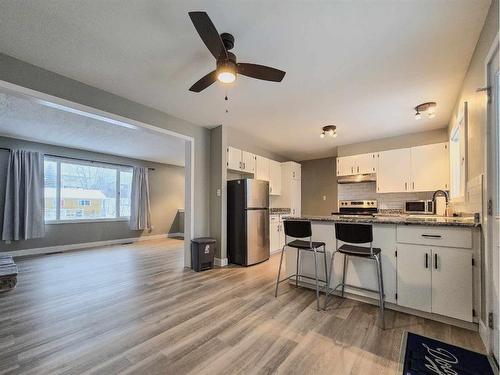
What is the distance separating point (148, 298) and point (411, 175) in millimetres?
4986

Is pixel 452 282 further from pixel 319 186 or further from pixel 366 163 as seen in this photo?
pixel 319 186

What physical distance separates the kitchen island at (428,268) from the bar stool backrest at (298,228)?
0.61 meters

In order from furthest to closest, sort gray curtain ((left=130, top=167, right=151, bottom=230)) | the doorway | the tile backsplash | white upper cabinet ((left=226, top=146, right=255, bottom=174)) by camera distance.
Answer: gray curtain ((left=130, top=167, right=151, bottom=230)), the tile backsplash, white upper cabinet ((left=226, top=146, right=255, bottom=174)), the doorway

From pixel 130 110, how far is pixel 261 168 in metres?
2.97

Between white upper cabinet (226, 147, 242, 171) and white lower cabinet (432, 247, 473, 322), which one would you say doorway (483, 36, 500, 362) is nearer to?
white lower cabinet (432, 247, 473, 322)

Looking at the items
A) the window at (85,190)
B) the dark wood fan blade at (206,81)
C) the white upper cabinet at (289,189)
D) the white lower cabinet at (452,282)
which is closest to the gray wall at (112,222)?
the window at (85,190)

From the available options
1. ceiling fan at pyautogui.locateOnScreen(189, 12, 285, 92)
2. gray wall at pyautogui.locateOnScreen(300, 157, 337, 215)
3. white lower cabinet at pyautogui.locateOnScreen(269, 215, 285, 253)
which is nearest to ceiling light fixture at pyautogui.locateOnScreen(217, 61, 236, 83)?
ceiling fan at pyautogui.locateOnScreen(189, 12, 285, 92)

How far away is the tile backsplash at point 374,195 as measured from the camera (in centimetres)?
478

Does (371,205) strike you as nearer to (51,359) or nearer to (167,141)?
(167,141)

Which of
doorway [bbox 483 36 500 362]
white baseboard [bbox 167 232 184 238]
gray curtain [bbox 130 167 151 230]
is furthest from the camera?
white baseboard [bbox 167 232 184 238]

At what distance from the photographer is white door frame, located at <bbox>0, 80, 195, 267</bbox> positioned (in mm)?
2372

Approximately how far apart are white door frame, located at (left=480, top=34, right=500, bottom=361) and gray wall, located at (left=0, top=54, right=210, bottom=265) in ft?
12.0

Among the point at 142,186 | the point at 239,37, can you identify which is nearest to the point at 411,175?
the point at 239,37

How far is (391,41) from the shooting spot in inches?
80.0
